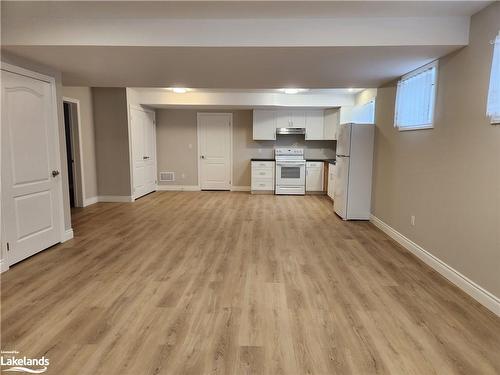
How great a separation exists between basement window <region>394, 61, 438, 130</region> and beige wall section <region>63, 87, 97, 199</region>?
18.7 ft

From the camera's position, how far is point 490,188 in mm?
2361

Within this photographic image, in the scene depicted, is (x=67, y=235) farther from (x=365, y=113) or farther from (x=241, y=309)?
(x=365, y=113)

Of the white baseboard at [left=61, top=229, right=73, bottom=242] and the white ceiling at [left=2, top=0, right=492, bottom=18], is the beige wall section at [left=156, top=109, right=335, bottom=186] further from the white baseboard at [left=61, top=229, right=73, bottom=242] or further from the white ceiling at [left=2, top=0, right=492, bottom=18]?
the white ceiling at [left=2, top=0, right=492, bottom=18]

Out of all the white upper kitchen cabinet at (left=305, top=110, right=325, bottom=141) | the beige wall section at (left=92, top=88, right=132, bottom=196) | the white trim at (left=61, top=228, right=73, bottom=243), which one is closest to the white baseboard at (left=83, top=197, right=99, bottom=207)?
the beige wall section at (left=92, top=88, right=132, bottom=196)

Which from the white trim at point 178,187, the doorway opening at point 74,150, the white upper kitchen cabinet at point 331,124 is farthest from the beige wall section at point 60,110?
the white upper kitchen cabinet at point 331,124

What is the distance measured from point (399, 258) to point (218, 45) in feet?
9.84

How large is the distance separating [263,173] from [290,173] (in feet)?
2.27

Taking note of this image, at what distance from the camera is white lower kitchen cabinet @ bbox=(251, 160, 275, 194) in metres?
7.57

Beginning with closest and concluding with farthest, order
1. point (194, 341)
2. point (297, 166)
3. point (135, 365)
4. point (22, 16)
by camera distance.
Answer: point (135, 365), point (194, 341), point (22, 16), point (297, 166)

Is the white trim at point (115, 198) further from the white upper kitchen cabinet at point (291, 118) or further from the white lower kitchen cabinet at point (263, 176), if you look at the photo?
the white upper kitchen cabinet at point (291, 118)

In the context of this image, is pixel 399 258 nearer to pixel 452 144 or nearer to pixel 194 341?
pixel 452 144

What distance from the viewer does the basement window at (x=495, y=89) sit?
7.43ft

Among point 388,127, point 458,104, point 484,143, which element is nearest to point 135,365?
point 484,143

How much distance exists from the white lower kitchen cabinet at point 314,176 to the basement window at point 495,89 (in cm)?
515
